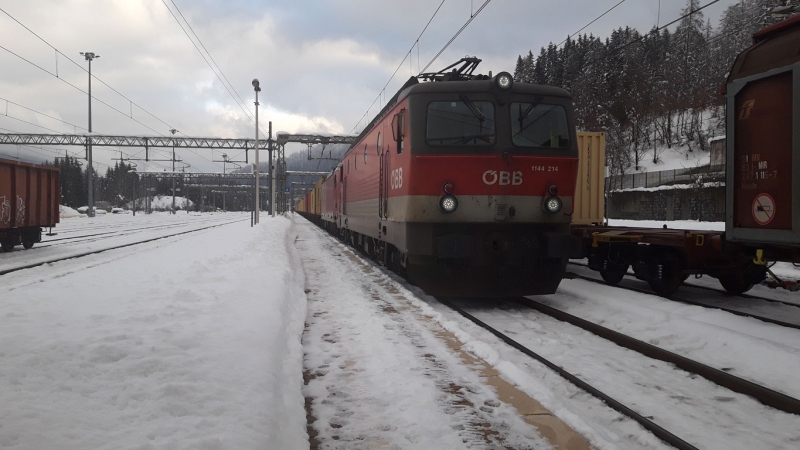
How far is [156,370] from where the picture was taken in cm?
377

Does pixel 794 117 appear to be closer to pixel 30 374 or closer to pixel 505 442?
pixel 505 442

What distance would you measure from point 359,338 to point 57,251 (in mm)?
14034

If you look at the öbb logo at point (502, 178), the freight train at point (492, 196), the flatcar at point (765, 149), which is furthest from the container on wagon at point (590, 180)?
the öbb logo at point (502, 178)

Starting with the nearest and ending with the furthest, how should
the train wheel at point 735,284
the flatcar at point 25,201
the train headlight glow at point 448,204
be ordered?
the train headlight glow at point 448,204, the train wheel at point 735,284, the flatcar at point 25,201

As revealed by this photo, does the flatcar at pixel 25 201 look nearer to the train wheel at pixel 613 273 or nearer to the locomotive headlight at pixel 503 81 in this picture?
the locomotive headlight at pixel 503 81

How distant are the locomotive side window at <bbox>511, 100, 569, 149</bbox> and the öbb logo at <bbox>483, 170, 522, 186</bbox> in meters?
0.50

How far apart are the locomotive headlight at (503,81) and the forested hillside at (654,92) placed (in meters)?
40.1

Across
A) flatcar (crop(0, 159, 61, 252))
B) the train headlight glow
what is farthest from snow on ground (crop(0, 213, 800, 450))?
flatcar (crop(0, 159, 61, 252))

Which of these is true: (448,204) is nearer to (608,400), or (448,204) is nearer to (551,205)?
(551,205)

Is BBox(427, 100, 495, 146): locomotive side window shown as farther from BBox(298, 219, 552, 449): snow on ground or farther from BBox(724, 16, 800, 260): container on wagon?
BBox(724, 16, 800, 260): container on wagon

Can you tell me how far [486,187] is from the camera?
7.70 m

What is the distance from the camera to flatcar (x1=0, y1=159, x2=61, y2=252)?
1528 centimetres

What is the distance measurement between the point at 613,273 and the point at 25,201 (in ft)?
55.5

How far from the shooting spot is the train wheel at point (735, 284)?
8.88m
